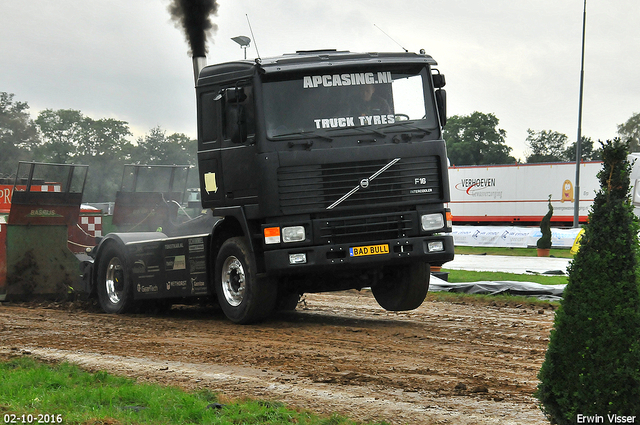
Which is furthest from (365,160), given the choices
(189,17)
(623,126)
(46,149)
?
(623,126)

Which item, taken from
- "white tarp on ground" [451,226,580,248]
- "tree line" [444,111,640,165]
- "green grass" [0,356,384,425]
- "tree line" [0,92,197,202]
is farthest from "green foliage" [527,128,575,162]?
"green grass" [0,356,384,425]

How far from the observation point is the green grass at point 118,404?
518 centimetres

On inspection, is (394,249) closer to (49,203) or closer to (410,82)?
(410,82)

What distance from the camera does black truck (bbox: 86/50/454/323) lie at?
9.59 meters

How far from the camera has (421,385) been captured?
6402 millimetres

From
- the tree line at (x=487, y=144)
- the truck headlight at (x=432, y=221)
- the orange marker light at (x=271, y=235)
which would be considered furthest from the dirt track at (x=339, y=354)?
the tree line at (x=487, y=144)

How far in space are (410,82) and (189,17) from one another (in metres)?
9.36

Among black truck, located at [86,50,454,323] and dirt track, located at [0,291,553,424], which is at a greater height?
black truck, located at [86,50,454,323]

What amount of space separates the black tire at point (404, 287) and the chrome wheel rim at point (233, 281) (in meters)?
2.03

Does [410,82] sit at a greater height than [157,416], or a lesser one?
greater

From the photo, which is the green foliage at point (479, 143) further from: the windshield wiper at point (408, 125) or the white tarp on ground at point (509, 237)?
the windshield wiper at point (408, 125)

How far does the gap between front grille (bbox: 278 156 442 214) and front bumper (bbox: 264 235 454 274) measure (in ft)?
1.60

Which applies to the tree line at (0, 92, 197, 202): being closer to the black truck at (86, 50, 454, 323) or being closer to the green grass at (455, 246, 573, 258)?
the green grass at (455, 246, 573, 258)

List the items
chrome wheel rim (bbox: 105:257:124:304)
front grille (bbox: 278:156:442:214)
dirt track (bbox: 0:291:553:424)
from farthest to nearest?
chrome wheel rim (bbox: 105:257:124:304) < front grille (bbox: 278:156:442:214) < dirt track (bbox: 0:291:553:424)
